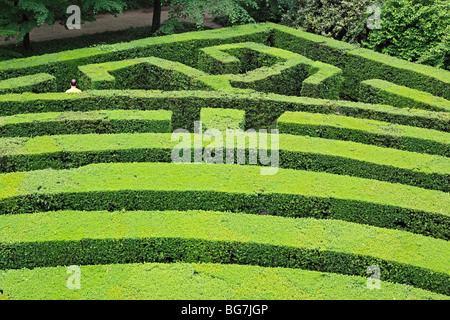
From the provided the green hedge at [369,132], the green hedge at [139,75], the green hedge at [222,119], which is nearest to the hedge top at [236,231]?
the green hedge at [222,119]

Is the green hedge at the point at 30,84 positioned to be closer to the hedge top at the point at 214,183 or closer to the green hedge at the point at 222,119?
the hedge top at the point at 214,183

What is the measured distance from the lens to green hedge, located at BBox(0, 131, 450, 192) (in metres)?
14.3

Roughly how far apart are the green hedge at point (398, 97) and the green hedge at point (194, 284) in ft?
35.5

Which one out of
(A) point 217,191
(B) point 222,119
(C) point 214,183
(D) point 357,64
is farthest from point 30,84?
(D) point 357,64

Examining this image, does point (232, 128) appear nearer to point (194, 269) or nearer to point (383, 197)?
point (383, 197)

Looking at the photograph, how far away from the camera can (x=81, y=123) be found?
1612 centimetres

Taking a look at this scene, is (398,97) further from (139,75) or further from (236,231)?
(236,231)

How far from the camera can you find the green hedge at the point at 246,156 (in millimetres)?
14336

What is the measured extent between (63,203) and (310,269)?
20.9 ft

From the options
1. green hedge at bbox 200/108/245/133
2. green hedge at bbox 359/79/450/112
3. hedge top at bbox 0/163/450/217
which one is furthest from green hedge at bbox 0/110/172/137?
green hedge at bbox 359/79/450/112

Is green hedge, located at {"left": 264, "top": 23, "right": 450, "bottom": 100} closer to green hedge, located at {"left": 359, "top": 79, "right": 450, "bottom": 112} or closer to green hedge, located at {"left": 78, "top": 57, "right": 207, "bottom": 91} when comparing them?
green hedge, located at {"left": 359, "top": 79, "right": 450, "bottom": 112}

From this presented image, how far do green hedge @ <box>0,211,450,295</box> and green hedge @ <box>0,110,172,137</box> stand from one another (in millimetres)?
4908

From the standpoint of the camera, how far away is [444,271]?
10.9 meters

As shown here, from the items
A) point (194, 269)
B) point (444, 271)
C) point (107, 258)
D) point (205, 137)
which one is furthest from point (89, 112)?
point (444, 271)
